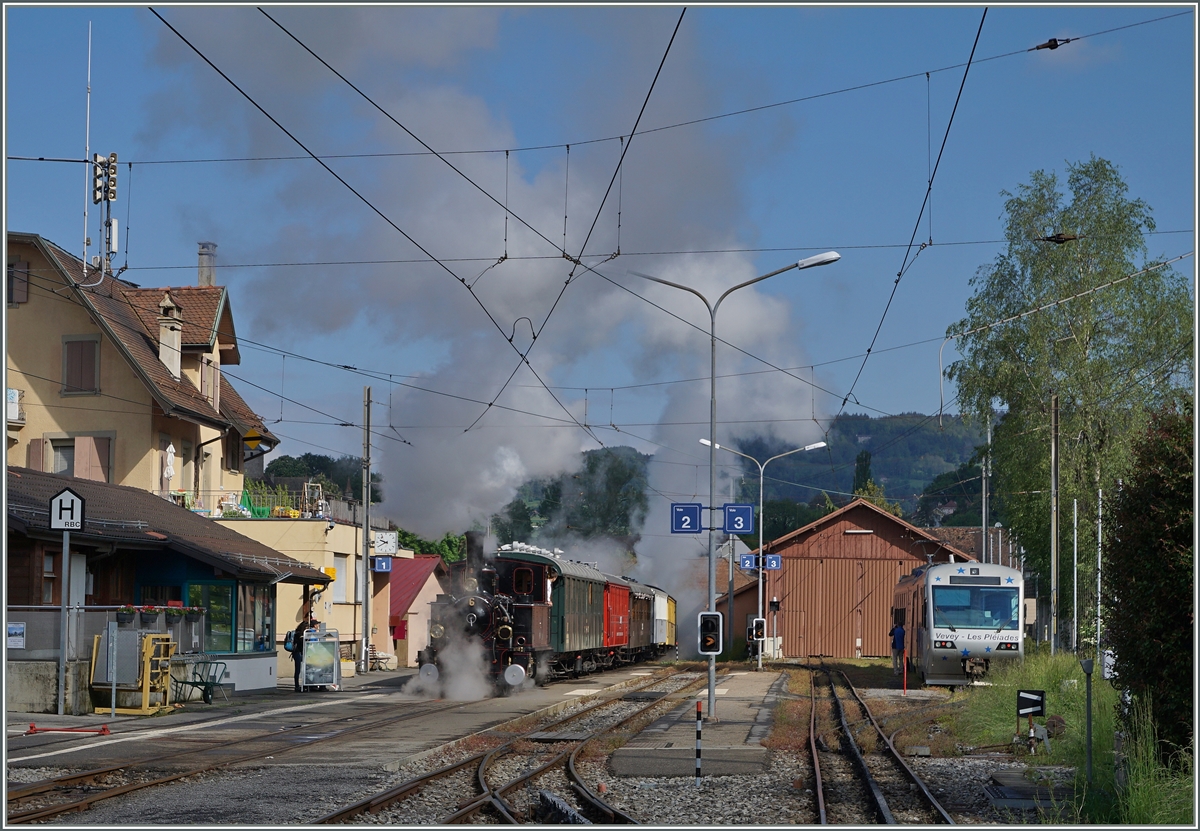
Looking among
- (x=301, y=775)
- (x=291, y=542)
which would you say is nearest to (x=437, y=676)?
(x=291, y=542)

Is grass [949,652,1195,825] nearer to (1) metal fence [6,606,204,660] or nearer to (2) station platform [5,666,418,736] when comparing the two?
(2) station platform [5,666,418,736]

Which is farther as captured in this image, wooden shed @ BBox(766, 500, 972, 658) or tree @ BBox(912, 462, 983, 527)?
tree @ BBox(912, 462, 983, 527)

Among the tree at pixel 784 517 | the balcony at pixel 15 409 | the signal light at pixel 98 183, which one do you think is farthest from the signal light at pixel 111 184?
the tree at pixel 784 517

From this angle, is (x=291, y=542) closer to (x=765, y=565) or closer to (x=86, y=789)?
(x=765, y=565)

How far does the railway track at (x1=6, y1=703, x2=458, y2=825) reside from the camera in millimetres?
11773

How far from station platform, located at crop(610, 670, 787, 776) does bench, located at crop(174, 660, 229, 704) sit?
947 centimetres

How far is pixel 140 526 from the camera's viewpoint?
2567 cm

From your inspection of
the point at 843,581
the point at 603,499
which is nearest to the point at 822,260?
the point at 843,581

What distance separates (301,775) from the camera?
1448 cm

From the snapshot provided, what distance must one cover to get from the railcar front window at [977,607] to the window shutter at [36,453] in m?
24.2

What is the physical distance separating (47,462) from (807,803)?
28.3 meters

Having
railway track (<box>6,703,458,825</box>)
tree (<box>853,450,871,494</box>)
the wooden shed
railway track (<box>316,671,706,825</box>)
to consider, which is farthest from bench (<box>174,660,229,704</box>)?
tree (<box>853,450,871,494</box>)

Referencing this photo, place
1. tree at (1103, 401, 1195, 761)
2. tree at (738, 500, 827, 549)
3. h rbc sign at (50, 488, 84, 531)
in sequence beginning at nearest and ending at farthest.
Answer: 1. tree at (1103, 401, 1195, 761)
2. h rbc sign at (50, 488, 84, 531)
3. tree at (738, 500, 827, 549)

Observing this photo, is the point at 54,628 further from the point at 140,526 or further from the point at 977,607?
the point at 977,607
